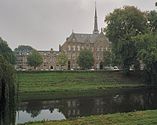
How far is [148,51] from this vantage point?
6078cm

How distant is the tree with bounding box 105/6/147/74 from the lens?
68.0 metres

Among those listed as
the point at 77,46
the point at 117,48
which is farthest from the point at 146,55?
the point at 77,46

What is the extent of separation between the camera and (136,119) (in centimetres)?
2477

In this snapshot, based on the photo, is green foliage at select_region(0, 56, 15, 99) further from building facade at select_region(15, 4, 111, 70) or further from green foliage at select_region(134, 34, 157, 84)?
building facade at select_region(15, 4, 111, 70)

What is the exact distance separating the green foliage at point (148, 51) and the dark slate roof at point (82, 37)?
2223 inches

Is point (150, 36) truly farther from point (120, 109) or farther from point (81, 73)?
point (120, 109)

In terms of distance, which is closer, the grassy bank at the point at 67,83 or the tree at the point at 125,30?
the grassy bank at the point at 67,83

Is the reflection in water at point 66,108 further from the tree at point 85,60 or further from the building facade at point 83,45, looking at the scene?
the building facade at point 83,45

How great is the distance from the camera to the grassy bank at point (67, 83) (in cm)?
4962

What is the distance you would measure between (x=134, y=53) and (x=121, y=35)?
5.59m

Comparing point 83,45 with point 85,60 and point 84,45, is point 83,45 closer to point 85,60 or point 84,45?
point 84,45

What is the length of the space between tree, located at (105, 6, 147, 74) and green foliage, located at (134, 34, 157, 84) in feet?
13.3

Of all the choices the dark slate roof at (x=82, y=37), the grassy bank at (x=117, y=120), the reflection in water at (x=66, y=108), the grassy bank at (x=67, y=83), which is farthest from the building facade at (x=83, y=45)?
the grassy bank at (x=117, y=120)

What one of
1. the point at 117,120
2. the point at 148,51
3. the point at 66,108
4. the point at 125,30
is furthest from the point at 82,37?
the point at 117,120
